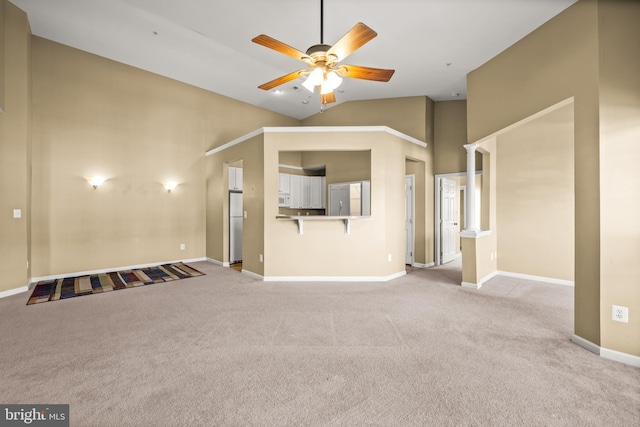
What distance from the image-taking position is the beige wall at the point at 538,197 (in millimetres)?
4723

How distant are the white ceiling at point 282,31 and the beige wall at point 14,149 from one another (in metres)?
0.39

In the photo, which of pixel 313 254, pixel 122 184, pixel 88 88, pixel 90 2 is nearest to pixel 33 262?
pixel 122 184

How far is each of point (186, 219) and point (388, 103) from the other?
5.34 meters

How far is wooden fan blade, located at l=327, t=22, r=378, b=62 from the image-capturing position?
2389 millimetres

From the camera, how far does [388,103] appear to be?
21.4 ft

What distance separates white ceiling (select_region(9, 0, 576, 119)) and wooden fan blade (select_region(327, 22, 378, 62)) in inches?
51.2

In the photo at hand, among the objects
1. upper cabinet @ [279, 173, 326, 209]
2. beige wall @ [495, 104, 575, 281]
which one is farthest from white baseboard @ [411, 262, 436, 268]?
upper cabinet @ [279, 173, 326, 209]

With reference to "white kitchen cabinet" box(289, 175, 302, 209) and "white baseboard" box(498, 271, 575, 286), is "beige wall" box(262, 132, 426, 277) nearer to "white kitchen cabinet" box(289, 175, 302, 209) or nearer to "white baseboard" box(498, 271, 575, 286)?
"white baseboard" box(498, 271, 575, 286)

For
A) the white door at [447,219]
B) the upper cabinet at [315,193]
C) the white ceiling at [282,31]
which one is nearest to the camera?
the white ceiling at [282,31]

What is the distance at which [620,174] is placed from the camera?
2.40 metres

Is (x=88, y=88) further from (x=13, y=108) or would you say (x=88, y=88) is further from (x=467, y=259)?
(x=467, y=259)

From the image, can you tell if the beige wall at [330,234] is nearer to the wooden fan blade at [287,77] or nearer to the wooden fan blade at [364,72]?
the wooden fan blade at [287,77]

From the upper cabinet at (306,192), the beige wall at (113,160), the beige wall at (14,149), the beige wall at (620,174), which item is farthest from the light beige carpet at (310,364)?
the upper cabinet at (306,192)

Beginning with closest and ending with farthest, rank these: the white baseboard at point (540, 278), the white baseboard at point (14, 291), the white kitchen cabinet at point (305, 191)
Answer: the white baseboard at point (14, 291) < the white baseboard at point (540, 278) < the white kitchen cabinet at point (305, 191)
